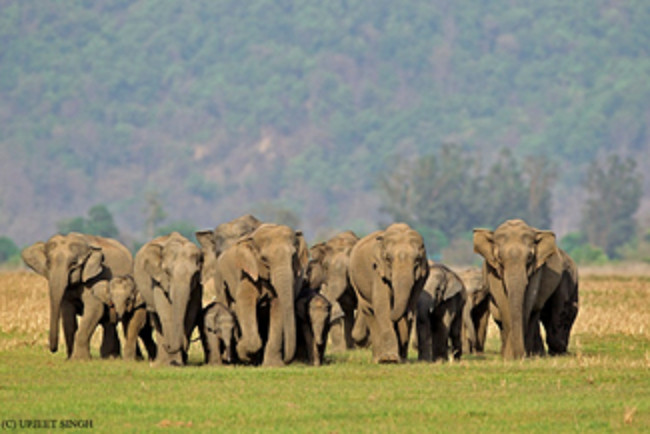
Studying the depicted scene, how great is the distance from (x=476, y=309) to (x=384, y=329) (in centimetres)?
486

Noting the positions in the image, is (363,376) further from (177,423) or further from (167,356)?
(177,423)

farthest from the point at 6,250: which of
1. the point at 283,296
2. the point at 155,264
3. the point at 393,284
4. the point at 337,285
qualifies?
the point at 283,296

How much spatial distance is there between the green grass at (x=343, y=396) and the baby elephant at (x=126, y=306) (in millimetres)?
684

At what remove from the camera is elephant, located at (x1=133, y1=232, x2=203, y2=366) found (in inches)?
926

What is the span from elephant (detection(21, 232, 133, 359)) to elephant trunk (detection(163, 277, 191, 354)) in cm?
235

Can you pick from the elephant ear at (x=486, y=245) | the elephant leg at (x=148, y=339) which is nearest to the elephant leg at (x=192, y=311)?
the elephant leg at (x=148, y=339)

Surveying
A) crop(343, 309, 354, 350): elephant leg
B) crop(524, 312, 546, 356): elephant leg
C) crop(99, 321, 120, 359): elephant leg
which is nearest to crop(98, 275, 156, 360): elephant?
crop(99, 321, 120, 359): elephant leg

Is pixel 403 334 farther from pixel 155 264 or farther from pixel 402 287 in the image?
pixel 155 264

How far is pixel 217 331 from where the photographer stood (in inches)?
939

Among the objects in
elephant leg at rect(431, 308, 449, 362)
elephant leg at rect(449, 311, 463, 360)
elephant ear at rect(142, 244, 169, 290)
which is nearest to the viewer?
elephant ear at rect(142, 244, 169, 290)

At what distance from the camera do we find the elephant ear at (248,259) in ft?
78.6

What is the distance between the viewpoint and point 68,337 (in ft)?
85.2

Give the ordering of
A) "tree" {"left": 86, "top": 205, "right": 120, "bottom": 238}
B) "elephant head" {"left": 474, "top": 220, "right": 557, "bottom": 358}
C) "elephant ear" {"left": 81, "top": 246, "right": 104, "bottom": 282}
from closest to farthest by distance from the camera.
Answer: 1. "elephant head" {"left": 474, "top": 220, "right": 557, "bottom": 358}
2. "elephant ear" {"left": 81, "top": 246, "right": 104, "bottom": 282}
3. "tree" {"left": 86, "top": 205, "right": 120, "bottom": 238}

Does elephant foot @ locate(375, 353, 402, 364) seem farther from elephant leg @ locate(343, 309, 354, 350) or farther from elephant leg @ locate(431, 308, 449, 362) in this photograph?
elephant leg @ locate(343, 309, 354, 350)
